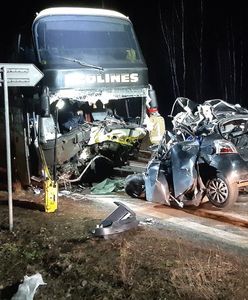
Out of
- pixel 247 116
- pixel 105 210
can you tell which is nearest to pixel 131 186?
pixel 105 210

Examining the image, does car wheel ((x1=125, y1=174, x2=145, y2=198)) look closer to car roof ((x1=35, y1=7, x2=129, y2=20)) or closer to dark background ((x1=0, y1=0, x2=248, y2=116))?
car roof ((x1=35, y1=7, x2=129, y2=20))

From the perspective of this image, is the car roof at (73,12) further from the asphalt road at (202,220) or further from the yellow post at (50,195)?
the asphalt road at (202,220)

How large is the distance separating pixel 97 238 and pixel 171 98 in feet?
64.4

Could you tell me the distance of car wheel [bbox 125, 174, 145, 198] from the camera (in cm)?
851

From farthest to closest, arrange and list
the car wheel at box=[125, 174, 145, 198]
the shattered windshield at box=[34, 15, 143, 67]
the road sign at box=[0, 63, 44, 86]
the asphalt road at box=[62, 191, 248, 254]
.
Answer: the shattered windshield at box=[34, 15, 143, 67] < the car wheel at box=[125, 174, 145, 198] < the road sign at box=[0, 63, 44, 86] < the asphalt road at box=[62, 191, 248, 254]

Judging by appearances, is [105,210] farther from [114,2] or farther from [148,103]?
[114,2]

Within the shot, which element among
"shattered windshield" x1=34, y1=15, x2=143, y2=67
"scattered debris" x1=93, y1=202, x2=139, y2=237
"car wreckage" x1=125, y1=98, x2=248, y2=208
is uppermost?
"shattered windshield" x1=34, y1=15, x2=143, y2=67

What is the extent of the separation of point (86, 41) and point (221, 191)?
446 cm

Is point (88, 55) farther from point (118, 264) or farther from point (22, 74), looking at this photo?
point (118, 264)

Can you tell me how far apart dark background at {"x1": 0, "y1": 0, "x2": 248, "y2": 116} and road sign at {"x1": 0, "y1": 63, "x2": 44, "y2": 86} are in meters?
12.6

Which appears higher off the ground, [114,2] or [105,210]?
[114,2]

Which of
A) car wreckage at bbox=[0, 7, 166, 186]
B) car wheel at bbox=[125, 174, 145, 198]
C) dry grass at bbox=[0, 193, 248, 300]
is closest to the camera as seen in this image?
dry grass at bbox=[0, 193, 248, 300]

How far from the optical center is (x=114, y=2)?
103 feet

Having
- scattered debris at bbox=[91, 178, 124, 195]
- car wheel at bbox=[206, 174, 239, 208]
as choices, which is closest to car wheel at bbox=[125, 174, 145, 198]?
scattered debris at bbox=[91, 178, 124, 195]
